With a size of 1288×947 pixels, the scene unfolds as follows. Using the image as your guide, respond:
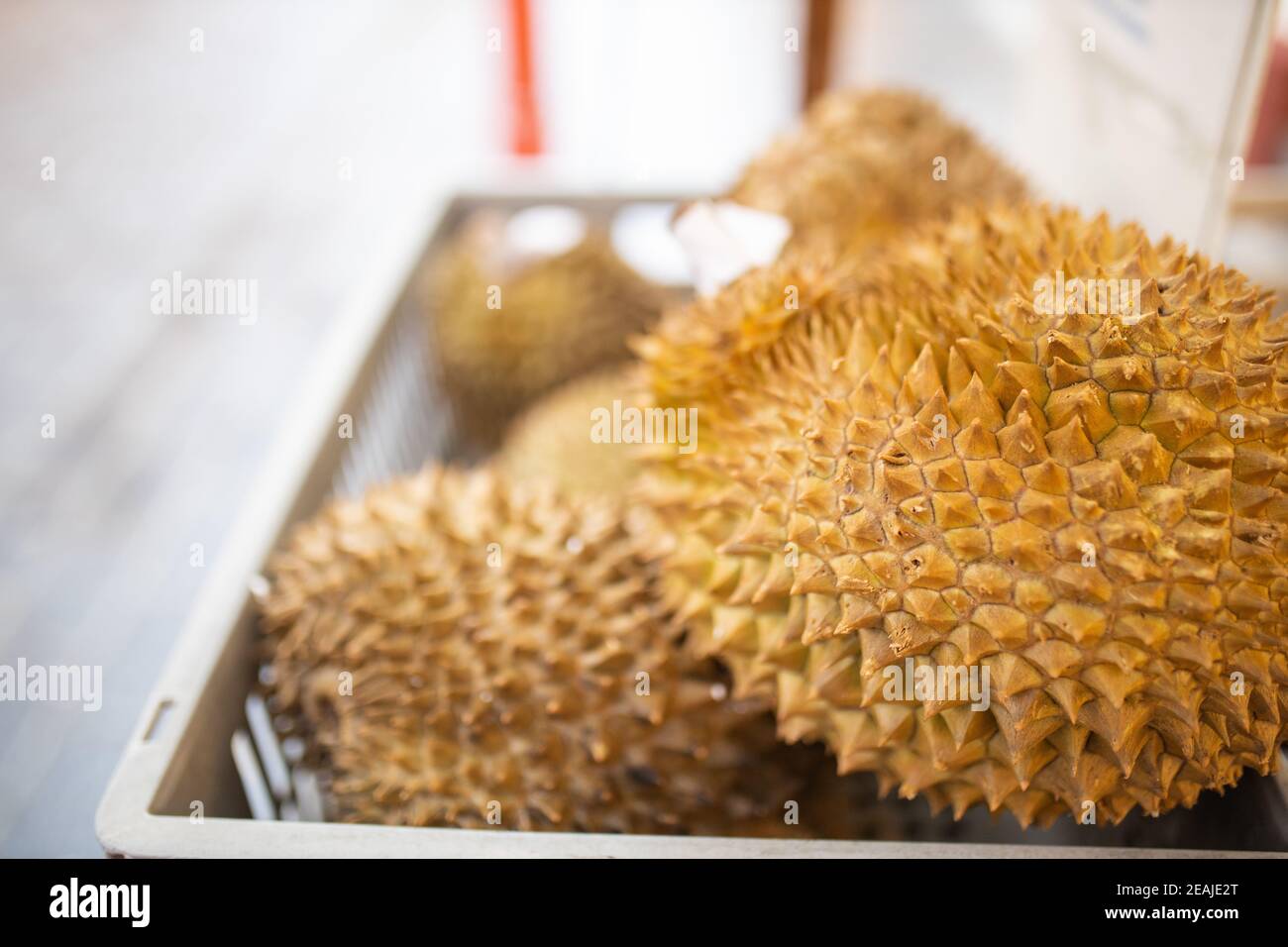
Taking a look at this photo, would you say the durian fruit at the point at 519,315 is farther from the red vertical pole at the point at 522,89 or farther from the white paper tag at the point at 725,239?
the red vertical pole at the point at 522,89

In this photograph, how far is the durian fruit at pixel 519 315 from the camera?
189 centimetres

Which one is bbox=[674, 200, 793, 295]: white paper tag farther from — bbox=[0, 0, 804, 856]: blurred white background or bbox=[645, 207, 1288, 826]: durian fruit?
bbox=[0, 0, 804, 856]: blurred white background

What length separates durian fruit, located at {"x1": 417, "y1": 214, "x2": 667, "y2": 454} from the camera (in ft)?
6.19

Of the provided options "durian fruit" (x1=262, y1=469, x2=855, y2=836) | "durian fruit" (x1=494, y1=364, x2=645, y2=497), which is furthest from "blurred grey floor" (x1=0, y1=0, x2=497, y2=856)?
"durian fruit" (x1=494, y1=364, x2=645, y2=497)

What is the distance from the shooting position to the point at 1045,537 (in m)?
0.77

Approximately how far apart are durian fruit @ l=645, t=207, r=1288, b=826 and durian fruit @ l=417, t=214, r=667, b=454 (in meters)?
1.01

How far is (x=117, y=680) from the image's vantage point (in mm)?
1526

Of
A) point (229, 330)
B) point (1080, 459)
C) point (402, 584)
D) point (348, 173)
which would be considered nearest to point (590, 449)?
point (402, 584)

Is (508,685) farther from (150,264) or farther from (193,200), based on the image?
(193,200)

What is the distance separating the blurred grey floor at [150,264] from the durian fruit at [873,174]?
912 mm

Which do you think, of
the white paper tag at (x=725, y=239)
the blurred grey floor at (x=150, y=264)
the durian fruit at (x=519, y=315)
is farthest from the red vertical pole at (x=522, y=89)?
the white paper tag at (x=725, y=239)

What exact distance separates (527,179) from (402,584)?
4.26ft

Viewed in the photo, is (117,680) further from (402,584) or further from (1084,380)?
(1084,380)

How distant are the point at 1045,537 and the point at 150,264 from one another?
2.51 meters
